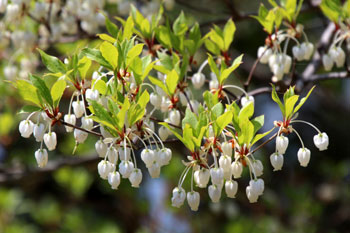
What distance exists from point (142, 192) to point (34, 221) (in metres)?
1.67

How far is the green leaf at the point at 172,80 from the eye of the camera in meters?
2.38

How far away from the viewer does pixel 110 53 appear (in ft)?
7.22

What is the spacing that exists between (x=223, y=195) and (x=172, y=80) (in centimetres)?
300

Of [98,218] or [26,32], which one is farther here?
[98,218]

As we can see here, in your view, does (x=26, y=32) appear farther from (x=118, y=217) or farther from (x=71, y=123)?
(x=118, y=217)

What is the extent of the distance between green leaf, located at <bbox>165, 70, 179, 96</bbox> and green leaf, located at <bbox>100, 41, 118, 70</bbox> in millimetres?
279

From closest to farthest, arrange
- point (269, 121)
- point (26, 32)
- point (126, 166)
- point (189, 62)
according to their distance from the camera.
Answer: point (126, 166), point (189, 62), point (26, 32), point (269, 121)

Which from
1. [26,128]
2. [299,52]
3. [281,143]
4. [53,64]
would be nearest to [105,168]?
[26,128]

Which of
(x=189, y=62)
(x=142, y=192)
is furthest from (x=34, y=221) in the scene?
(x=189, y=62)

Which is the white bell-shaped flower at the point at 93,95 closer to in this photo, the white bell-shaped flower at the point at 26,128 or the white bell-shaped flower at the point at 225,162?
the white bell-shaped flower at the point at 26,128

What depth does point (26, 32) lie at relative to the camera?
3.61 metres

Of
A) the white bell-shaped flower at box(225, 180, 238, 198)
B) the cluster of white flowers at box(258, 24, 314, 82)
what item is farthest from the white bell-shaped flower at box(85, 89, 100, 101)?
the cluster of white flowers at box(258, 24, 314, 82)

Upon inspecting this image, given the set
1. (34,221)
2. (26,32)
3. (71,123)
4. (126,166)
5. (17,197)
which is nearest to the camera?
(126,166)

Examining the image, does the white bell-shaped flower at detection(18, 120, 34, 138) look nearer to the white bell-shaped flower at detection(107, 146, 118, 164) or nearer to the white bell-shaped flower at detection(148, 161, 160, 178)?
the white bell-shaped flower at detection(107, 146, 118, 164)
